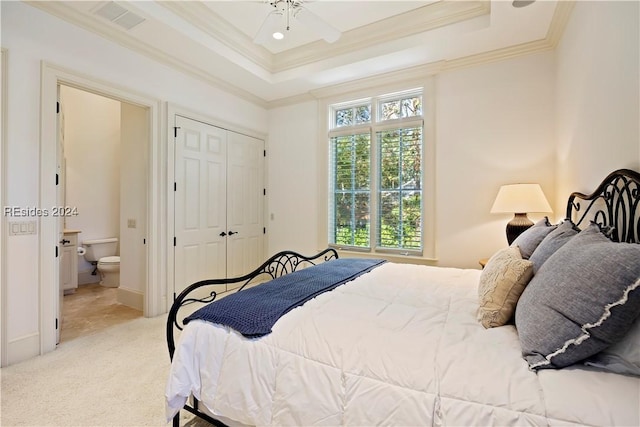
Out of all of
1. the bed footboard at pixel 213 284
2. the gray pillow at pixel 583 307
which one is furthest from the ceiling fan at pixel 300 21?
the gray pillow at pixel 583 307

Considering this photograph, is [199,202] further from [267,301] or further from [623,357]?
[623,357]

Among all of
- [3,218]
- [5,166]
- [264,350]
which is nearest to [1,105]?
[5,166]

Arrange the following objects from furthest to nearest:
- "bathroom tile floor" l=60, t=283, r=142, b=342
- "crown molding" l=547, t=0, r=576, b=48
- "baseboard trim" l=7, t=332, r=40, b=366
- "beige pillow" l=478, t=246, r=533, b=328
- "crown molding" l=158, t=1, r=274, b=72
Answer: "bathroom tile floor" l=60, t=283, r=142, b=342, "crown molding" l=158, t=1, r=274, b=72, "crown molding" l=547, t=0, r=576, b=48, "baseboard trim" l=7, t=332, r=40, b=366, "beige pillow" l=478, t=246, r=533, b=328

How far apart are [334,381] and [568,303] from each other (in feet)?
2.70

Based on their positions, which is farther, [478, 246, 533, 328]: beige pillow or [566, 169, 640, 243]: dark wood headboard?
[566, 169, 640, 243]: dark wood headboard

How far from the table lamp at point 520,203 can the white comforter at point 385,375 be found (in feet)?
4.98

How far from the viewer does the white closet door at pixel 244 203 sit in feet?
13.8

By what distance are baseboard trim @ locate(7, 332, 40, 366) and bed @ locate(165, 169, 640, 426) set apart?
5.61 feet

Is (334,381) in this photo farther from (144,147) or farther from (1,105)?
(144,147)

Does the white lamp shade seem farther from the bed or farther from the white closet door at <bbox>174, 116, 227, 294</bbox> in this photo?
the white closet door at <bbox>174, 116, 227, 294</bbox>

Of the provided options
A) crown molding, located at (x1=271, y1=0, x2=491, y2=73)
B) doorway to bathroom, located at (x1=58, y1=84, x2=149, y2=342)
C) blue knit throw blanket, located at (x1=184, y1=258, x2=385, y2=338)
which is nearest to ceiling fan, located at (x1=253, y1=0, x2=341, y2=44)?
crown molding, located at (x1=271, y1=0, x2=491, y2=73)

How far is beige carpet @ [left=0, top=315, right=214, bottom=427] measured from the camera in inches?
67.7

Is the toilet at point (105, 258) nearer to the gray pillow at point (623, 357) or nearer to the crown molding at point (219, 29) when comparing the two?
the crown molding at point (219, 29)

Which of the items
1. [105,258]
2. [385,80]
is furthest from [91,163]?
[385,80]
